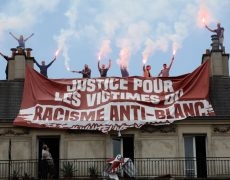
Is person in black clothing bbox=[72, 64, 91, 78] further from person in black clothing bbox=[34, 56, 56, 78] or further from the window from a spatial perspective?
the window

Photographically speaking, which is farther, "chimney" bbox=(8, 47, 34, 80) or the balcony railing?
"chimney" bbox=(8, 47, 34, 80)

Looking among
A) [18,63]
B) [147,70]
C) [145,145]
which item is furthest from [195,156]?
[18,63]

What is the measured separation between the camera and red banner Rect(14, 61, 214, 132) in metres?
27.6

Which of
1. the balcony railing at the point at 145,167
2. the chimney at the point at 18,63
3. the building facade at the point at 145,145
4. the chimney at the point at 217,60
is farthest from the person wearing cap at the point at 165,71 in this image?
the chimney at the point at 18,63

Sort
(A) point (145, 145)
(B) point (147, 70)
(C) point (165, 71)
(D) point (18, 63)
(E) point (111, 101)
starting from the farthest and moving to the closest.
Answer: (D) point (18, 63), (C) point (165, 71), (B) point (147, 70), (E) point (111, 101), (A) point (145, 145)

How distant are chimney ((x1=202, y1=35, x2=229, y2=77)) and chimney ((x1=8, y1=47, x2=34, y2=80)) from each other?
25.6 ft

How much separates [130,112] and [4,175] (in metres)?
5.56

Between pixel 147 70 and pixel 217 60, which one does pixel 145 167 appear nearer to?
pixel 147 70

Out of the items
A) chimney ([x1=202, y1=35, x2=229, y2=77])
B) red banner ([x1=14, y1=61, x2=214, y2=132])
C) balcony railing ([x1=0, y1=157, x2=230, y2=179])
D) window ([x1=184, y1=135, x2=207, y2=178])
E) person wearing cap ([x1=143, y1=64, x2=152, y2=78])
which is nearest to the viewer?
balcony railing ([x1=0, y1=157, x2=230, y2=179])

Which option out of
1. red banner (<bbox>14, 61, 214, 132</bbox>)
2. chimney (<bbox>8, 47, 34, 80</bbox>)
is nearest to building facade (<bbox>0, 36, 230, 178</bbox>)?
red banner (<bbox>14, 61, 214, 132</bbox>)

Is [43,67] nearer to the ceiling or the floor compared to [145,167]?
nearer to the ceiling

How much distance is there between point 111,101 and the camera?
28281 millimetres

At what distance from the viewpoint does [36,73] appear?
28.9m

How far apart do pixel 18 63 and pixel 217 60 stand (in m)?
8.61
